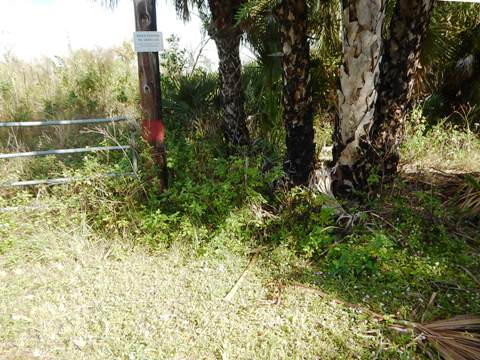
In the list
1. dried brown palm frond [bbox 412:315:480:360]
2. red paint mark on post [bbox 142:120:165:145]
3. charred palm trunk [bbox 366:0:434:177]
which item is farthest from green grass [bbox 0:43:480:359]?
charred palm trunk [bbox 366:0:434:177]

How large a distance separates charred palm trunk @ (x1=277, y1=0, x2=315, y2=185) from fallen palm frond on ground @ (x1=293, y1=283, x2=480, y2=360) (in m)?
1.86

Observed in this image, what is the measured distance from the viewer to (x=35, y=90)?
6.87 m

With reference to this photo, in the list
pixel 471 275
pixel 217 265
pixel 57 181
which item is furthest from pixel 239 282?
pixel 57 181

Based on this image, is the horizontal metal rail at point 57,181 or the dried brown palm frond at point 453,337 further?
the horizontal metal rail at point 57,181

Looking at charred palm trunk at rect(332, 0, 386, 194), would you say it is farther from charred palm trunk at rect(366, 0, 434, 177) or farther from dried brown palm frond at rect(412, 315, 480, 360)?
dried brown palm frond at rect(412, 315, 480, 360)

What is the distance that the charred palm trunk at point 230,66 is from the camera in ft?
14.3

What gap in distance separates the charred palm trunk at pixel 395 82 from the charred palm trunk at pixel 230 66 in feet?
6.08

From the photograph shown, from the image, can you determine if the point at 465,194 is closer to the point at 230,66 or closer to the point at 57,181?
the point at 230,66

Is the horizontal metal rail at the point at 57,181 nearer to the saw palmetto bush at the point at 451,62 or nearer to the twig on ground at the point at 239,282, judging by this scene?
the twig on ground at the point at 239,282

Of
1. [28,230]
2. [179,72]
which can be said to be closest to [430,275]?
[28,230]

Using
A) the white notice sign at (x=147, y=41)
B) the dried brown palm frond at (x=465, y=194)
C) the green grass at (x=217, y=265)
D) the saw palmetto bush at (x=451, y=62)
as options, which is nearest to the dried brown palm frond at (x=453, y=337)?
the green grass at (x=217, y=265)

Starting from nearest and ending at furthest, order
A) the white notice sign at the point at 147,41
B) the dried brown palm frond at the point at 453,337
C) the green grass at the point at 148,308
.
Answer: the dried brown palm frond at the point at 453,337 → the green grass at the point at 148,308 → the white notice sign at the point at 147,41

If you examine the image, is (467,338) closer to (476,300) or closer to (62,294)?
(476,300)

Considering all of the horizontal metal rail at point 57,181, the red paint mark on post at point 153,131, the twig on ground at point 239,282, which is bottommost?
the twig on ground at point 239,282
